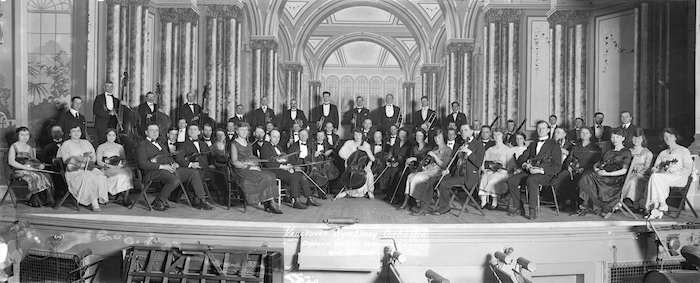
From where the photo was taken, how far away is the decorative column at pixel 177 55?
9977mm

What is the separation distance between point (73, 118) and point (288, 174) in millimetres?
2784

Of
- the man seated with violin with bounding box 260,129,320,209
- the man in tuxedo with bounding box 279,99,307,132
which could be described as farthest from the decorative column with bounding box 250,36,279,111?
the man seated with violin with bounding box 260,129,320,209

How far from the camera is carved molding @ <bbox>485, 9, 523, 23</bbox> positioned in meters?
11.0

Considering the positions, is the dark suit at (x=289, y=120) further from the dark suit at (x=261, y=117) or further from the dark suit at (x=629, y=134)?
the dark suit at (x=629, y=134)

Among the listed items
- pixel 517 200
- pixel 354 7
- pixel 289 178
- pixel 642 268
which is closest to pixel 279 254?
pixel 289 178

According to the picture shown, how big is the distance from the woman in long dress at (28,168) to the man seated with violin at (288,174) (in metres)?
2.42

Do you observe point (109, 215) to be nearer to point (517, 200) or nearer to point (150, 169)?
point (150, 169)

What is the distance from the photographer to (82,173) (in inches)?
245

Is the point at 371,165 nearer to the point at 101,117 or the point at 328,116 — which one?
the point at 328,116

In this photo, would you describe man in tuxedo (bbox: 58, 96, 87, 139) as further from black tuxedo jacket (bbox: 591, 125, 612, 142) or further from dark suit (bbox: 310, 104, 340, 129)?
black tuxedo jacket (bbox: 591, 125, 612, 142)

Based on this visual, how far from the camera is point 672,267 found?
5488mm

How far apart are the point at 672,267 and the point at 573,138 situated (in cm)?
299

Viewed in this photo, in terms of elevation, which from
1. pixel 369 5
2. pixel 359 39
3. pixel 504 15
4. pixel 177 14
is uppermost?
pixel 369 5

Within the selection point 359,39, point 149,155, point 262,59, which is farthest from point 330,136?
point 359,39
